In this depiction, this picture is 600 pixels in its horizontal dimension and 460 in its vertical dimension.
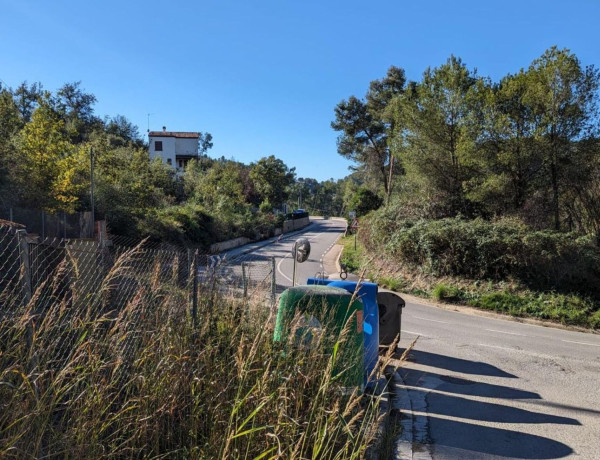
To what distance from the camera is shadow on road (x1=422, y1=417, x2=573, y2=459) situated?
5273 mm

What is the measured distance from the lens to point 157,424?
2.87m

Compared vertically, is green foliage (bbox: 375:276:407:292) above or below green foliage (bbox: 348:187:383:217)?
below

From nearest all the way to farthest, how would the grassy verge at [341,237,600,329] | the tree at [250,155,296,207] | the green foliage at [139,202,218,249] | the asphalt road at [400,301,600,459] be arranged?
the asphalt road at [400,301,600,459], the grassy verge at [341,237,600,329], the green foliage at [139,202,218,249], the tree at [250,155,296,207]

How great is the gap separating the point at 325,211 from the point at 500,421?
10675cm

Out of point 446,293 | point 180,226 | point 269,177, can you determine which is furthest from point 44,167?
point 269,177

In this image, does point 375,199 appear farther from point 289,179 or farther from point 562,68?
point 562,68

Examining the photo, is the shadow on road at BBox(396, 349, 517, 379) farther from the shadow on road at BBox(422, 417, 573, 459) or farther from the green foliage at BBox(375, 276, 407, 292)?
the green foliage at BBox(375, 276, 407, 292)

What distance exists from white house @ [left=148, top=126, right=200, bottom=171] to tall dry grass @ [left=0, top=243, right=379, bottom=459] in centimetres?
7391

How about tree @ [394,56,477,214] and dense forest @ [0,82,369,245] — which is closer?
dense forest @ [0,82,369,245]

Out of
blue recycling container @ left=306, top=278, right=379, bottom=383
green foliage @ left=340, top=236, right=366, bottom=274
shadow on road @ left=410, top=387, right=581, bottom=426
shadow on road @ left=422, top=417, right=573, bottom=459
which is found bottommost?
shadow on road @ left=410, top=387, right=581, bottom=426

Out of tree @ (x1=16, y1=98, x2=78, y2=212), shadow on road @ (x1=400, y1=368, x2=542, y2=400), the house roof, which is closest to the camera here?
shadow on road @ (x1=400, y1=368, x2=542, y2=400)

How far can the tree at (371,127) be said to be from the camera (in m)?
40.9

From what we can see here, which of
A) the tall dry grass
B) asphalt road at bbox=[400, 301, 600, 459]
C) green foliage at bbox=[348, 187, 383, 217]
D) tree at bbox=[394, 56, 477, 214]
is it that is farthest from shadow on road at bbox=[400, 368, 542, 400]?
green foliage at bbox=[348, 187, 383, 217]

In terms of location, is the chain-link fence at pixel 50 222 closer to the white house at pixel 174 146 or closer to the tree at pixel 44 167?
the tree at pixel 44 167
